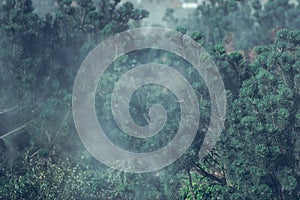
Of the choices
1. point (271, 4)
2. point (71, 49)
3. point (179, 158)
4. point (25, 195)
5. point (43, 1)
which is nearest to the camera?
point (179, 158)

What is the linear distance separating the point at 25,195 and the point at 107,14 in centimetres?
974

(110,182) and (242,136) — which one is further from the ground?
(242,136)

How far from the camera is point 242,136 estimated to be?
1480cm

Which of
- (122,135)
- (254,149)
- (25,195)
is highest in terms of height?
(254,149)

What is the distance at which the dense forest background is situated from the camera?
48.1 feet

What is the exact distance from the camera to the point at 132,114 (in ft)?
54.6

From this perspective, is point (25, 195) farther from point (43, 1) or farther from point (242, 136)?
point (43, 1)

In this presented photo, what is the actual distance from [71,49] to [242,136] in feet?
33.2

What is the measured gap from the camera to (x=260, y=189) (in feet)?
46.9

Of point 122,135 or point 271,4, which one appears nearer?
point 122,135

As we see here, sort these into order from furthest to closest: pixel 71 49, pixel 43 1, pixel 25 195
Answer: pixel 43 1 → pixel 71 49 → pixel 25 195

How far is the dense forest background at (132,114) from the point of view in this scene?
14.7 metres

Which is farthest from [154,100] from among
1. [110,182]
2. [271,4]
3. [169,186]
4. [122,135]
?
[271,4]

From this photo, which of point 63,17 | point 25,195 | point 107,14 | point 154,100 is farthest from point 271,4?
point 25,195
